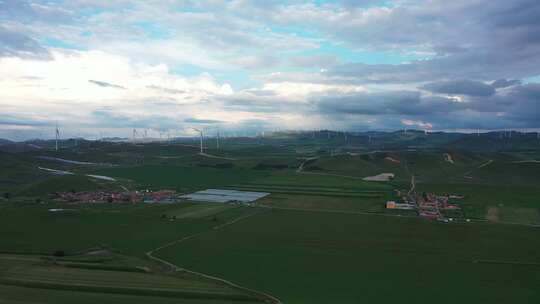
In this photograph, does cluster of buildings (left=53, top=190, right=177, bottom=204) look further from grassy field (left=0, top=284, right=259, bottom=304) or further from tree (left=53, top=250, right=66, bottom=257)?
grassy field (left=0, top=284, right=259, bottom=304)

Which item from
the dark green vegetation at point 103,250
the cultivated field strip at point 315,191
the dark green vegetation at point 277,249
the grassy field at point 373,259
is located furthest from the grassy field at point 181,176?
the grassy field at point 373,259

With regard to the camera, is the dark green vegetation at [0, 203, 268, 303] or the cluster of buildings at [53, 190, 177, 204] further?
the cluster of buildings at [53, 190, 177, 204]

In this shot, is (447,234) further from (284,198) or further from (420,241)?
(284,198)

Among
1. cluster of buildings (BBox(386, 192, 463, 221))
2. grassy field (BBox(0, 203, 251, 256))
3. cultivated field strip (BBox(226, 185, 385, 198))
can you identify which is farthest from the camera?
cultivated field strip (BBox(226, 185, 385, 198))

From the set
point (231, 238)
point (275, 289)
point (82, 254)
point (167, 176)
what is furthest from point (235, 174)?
point (275, 289)

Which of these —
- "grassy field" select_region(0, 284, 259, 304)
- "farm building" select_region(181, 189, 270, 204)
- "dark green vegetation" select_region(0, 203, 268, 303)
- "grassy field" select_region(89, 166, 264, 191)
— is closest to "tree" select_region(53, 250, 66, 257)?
"dark green vegetation" select_region(0, 203, 268, 303)

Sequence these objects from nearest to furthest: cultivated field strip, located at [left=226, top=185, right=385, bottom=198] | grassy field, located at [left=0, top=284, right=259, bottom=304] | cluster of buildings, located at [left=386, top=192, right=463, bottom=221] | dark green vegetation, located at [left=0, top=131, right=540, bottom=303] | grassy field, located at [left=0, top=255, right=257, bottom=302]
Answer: grassy field, located at [left=0, top=284, right=259, bottom=304] < grassy field, located at [left=0, top=255, right=257, bottom=302] < dark green vegetation, located at [left=0, top=131, right=540, bottom=303] < cluster of buildings, located at [left=386, top=192, right=463, bottom=221] < cultivated field strip, located at [left=226, top=185, right=385, bottom=198]

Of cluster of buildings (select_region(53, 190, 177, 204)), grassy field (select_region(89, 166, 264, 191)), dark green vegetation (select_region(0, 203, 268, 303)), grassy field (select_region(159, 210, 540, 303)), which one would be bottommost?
grassy field (select_region(159, 210, 540, 303))
